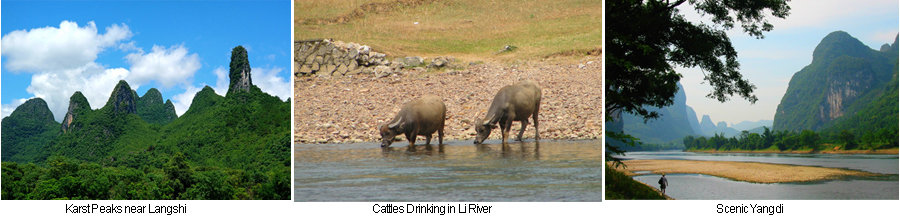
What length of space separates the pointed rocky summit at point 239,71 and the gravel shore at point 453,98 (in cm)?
4269

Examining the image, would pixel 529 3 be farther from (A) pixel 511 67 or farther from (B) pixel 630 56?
(B) pixel 630 56

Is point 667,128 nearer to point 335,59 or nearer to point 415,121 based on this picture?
point 335,59

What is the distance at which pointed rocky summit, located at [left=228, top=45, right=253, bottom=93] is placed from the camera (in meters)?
53.1

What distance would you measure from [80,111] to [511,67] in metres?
55.0

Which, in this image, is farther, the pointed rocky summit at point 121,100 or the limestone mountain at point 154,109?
the limestone mountain at point 154,109

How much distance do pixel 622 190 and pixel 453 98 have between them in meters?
3.99

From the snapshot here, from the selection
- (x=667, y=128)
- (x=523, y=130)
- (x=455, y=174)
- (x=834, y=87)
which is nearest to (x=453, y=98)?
(x=523, y=130)

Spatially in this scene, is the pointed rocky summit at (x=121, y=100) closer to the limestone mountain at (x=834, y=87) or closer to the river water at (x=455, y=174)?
the river water at (x=455, y=174)

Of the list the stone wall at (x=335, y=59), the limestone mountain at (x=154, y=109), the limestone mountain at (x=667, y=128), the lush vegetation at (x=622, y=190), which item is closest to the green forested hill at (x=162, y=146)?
the limestone mountain at (x=154, y=109)

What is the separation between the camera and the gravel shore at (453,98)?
10984 millimetres

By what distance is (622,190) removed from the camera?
9422mm

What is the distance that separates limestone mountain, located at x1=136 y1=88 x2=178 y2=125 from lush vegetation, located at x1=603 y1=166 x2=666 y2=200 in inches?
2747

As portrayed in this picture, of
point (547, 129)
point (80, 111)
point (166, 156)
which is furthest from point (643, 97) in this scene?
point (80, 111)
